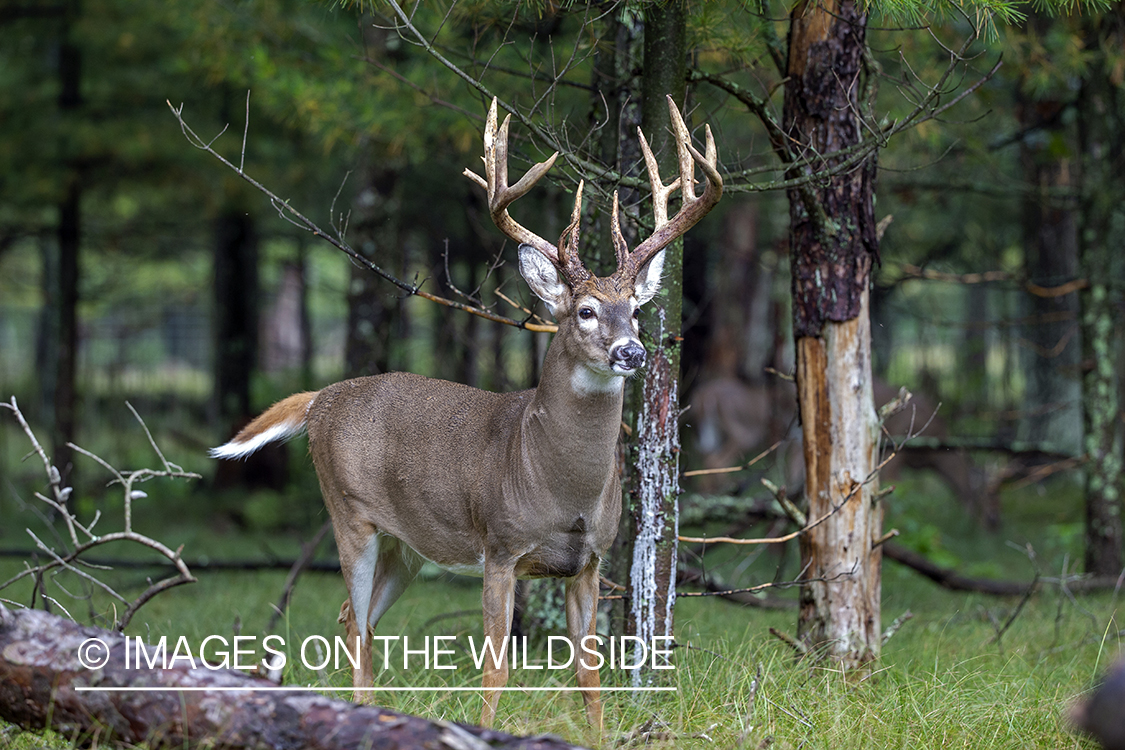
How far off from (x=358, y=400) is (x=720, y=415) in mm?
8512

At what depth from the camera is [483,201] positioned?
9.78 meters

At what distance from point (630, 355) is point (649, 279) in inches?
19.7

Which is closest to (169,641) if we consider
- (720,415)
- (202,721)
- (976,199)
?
(202,721)

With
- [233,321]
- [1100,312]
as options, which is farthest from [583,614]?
[233,321]

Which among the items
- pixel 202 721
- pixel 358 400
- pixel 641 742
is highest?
pixel 358 400

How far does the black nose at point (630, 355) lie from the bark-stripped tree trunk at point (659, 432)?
60cm

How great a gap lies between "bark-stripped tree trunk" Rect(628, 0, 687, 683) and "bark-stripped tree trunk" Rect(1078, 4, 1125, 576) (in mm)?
3961

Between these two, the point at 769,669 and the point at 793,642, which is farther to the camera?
the point at 793,642

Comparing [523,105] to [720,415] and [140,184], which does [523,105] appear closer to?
[140,184]

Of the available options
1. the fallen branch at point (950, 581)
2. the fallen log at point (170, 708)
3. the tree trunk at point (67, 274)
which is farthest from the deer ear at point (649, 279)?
the tree trunk at point (67, 274)

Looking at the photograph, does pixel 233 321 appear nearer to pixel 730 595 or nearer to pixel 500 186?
pixel 730 595

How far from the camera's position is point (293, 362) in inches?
848

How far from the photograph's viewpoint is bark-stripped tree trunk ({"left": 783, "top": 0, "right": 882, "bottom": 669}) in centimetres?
444

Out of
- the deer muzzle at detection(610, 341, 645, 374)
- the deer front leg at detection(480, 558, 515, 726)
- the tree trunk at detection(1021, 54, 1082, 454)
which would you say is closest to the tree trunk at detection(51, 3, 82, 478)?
the deer front leg at detection(480, 558, 515, 726)
